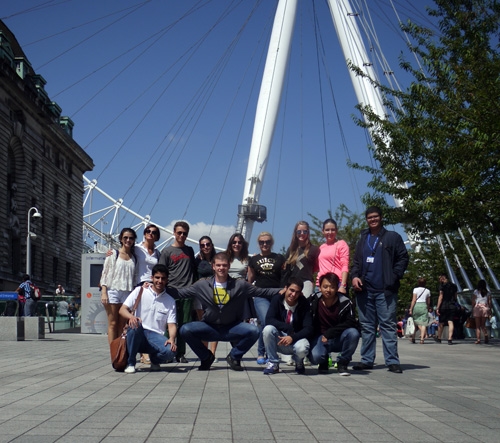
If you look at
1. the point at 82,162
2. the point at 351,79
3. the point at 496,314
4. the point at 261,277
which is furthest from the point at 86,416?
the point at 82,162

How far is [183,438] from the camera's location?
15.9ft

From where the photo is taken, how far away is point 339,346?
915 centimetres

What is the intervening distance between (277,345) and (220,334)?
2.36 feet

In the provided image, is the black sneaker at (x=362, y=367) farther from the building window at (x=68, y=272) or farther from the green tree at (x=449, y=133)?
the building window at (x=68, y=272)

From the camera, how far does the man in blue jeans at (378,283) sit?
9.53 m

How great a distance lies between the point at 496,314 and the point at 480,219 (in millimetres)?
6293

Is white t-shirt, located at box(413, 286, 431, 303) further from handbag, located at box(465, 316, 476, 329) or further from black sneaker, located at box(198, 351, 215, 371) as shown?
black sneaker, located at box(198, 351, 215, 371)

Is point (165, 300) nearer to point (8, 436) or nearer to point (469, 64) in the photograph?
point (8, 436)

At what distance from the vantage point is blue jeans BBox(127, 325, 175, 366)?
8922 mm

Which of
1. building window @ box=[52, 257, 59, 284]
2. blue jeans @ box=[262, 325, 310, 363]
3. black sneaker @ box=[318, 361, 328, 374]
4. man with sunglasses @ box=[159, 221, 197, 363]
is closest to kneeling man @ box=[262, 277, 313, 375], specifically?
blue jeans @ box=[262, 325, 310, 363]

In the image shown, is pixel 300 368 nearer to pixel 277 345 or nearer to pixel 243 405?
pixel 277 345

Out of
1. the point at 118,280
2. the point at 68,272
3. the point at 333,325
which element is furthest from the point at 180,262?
the point at 68,272

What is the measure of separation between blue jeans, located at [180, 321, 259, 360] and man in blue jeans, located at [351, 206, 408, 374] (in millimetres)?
1326

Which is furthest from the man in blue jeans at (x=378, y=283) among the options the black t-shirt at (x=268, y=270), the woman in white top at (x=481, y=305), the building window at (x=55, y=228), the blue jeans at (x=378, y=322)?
the building window at (x=55, y=228)
